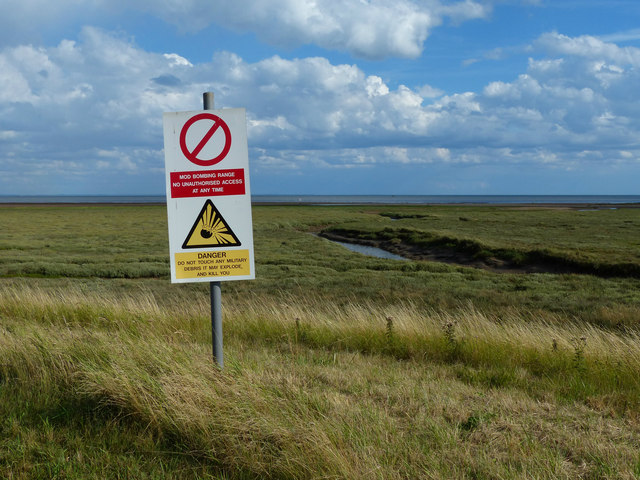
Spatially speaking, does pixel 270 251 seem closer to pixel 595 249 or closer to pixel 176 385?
pixel 595 249

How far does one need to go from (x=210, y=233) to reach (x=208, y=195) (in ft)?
1.21

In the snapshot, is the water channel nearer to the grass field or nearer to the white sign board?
the grass field

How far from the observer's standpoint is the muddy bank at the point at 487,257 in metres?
27.2

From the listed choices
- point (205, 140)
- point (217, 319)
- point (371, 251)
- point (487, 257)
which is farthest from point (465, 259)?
point (205, 140)

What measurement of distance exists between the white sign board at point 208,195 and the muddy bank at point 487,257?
26.6 m

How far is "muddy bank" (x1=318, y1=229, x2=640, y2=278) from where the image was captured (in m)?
27.2

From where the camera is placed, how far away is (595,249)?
3416 cm

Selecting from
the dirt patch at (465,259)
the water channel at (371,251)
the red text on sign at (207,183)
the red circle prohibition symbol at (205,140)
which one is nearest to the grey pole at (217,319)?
the red text on sign at (207,183)

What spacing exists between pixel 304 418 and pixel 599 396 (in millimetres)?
3422

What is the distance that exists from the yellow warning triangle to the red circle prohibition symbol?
0.49 metres

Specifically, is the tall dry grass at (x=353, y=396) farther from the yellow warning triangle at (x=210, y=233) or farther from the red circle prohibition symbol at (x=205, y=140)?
the red circle prohibition symbol at (x=205, y=140)

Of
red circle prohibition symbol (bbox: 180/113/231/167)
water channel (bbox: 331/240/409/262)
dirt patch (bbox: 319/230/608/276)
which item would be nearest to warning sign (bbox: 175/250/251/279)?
red circle prohibition symbol (bbox: 180/113/231/167)

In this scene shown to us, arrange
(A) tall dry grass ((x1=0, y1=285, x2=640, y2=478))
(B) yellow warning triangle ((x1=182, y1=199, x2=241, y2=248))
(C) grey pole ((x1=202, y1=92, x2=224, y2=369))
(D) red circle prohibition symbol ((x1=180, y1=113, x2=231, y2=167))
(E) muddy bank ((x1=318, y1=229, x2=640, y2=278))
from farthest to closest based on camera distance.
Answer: (E) muddy bank ((x1=318, y1=229, x2=640, y2=278))
(C) grey pole ((x1=202, y1=92, x2=224, y2=369))
(B) yellow warning triangle ((x1=182, y1=199, x2=241, y2=248))
(D) red circle prohibition symbol ((x1=180, y1=113, x2=231, y2=167))
(A) tall dry grass ((x1=0, y1=285, x2=640, y2=478))

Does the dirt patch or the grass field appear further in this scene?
the dirt patch
